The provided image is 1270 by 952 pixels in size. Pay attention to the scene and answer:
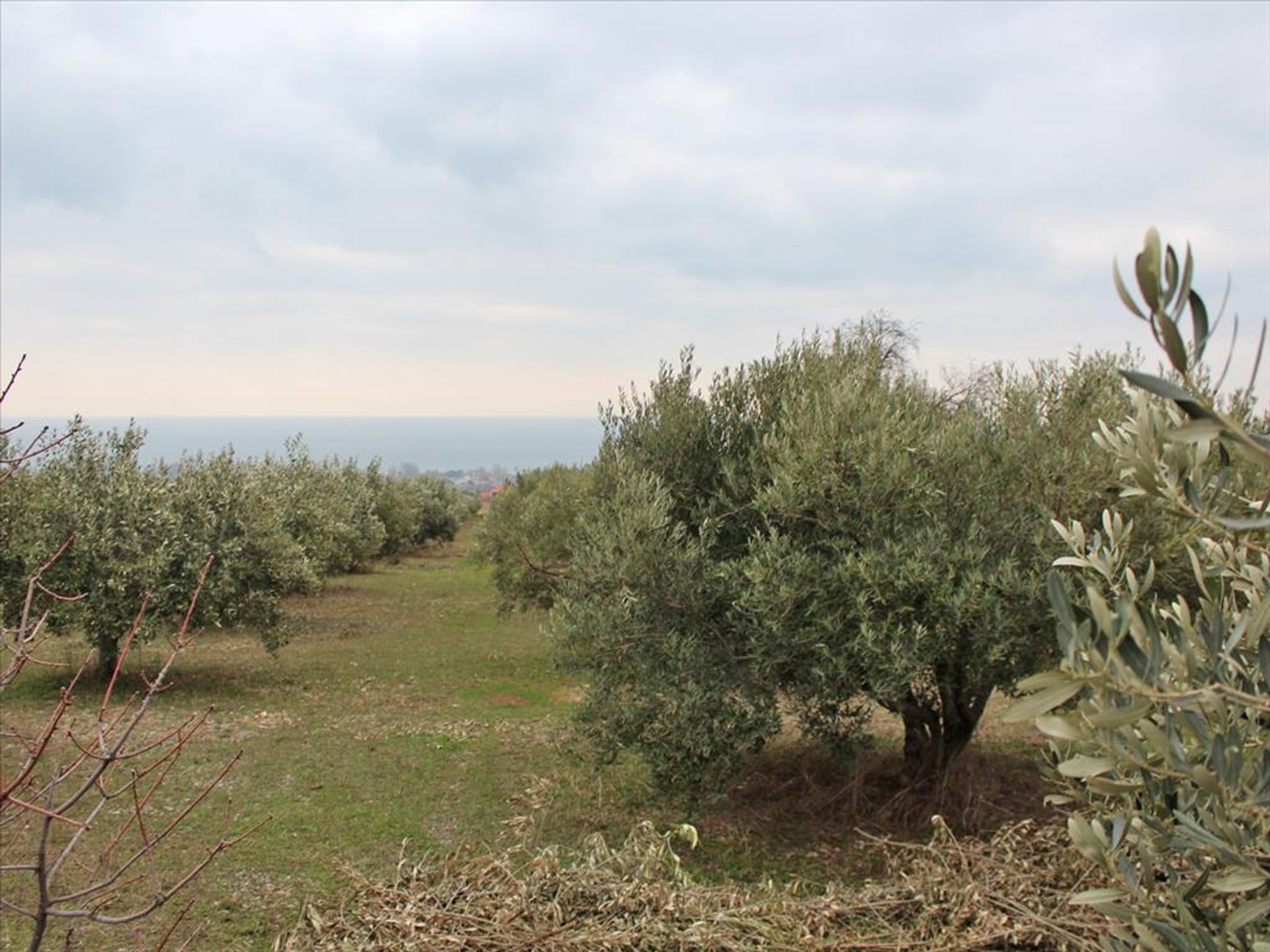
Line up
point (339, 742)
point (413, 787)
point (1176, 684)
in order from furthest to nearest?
1. point (339, 742)
2. point (413, 787)
3. point (1176, 684)

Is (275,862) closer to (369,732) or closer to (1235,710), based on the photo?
(369,732)

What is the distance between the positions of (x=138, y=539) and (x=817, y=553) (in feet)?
44.2

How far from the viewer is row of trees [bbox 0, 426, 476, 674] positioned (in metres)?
16.6

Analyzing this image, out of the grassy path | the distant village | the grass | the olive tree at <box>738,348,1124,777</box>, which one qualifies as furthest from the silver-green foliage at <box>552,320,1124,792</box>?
the distant village

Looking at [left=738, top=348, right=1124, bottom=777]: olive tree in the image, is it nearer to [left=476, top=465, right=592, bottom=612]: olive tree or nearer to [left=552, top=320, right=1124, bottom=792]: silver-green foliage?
[left=552, top=320, right=1124, bottom=792]: silver-green foliage

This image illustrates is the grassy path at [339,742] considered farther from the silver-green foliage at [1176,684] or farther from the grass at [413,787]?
the silver-green foliage at [1176,684]

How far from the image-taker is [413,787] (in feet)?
41.3

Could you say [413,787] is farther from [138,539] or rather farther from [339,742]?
[138,539]

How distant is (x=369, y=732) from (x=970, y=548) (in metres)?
10.9

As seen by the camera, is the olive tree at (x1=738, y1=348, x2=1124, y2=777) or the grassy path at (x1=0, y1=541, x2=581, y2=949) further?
the grassy path at (x1=0, y1=541, x2=581, y2=949)

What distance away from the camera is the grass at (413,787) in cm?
940

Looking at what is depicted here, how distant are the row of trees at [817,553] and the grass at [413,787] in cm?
122

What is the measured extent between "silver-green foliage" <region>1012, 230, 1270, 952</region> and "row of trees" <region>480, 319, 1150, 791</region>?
199 inches

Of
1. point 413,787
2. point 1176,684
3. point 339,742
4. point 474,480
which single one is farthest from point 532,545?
point 474,480
